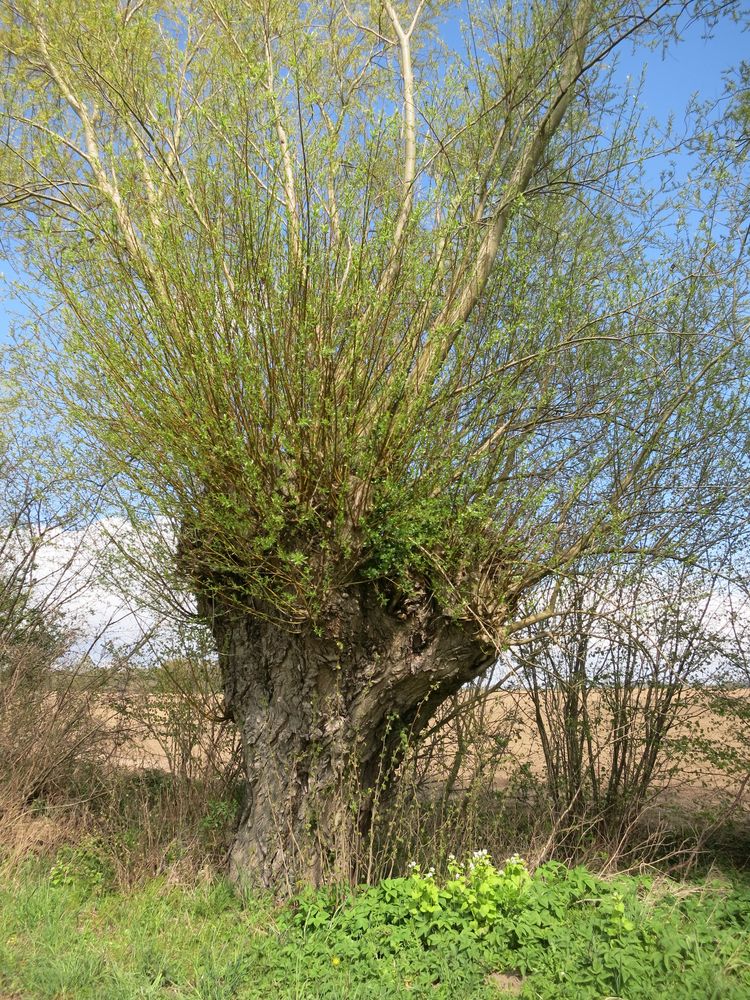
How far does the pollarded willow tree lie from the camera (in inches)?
169

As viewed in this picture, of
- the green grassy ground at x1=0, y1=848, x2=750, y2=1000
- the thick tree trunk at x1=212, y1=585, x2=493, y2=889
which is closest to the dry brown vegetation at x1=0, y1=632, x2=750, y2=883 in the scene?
the thick tree trunk at x1=212, y1=585, x2=493, y2=889

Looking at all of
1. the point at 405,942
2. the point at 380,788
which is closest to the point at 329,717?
the point at 380,788

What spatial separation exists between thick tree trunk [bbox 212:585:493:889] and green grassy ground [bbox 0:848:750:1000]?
316 millimetres

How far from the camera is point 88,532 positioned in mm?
6492

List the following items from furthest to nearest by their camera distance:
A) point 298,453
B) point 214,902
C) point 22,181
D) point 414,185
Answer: point 22,181
point 414,185
point 214,902
point 298,453

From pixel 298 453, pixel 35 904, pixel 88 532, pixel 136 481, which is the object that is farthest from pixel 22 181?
pixel 35 904

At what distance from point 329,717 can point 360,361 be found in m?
2.27

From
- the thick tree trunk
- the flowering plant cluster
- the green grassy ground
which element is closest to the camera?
the green grassy ground

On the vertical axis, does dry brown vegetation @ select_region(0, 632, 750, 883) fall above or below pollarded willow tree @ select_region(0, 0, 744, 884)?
below

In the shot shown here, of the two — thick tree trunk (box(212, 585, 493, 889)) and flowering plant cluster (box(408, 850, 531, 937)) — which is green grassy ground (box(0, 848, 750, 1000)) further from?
thick tree trunk (box(212, 585, 493, 889))

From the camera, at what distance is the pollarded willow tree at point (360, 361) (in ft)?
14.1

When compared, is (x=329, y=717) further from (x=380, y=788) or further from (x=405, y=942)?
(x=405, y=942)

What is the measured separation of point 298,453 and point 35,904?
10.5 feet

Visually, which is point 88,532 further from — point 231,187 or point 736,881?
point 736,881
